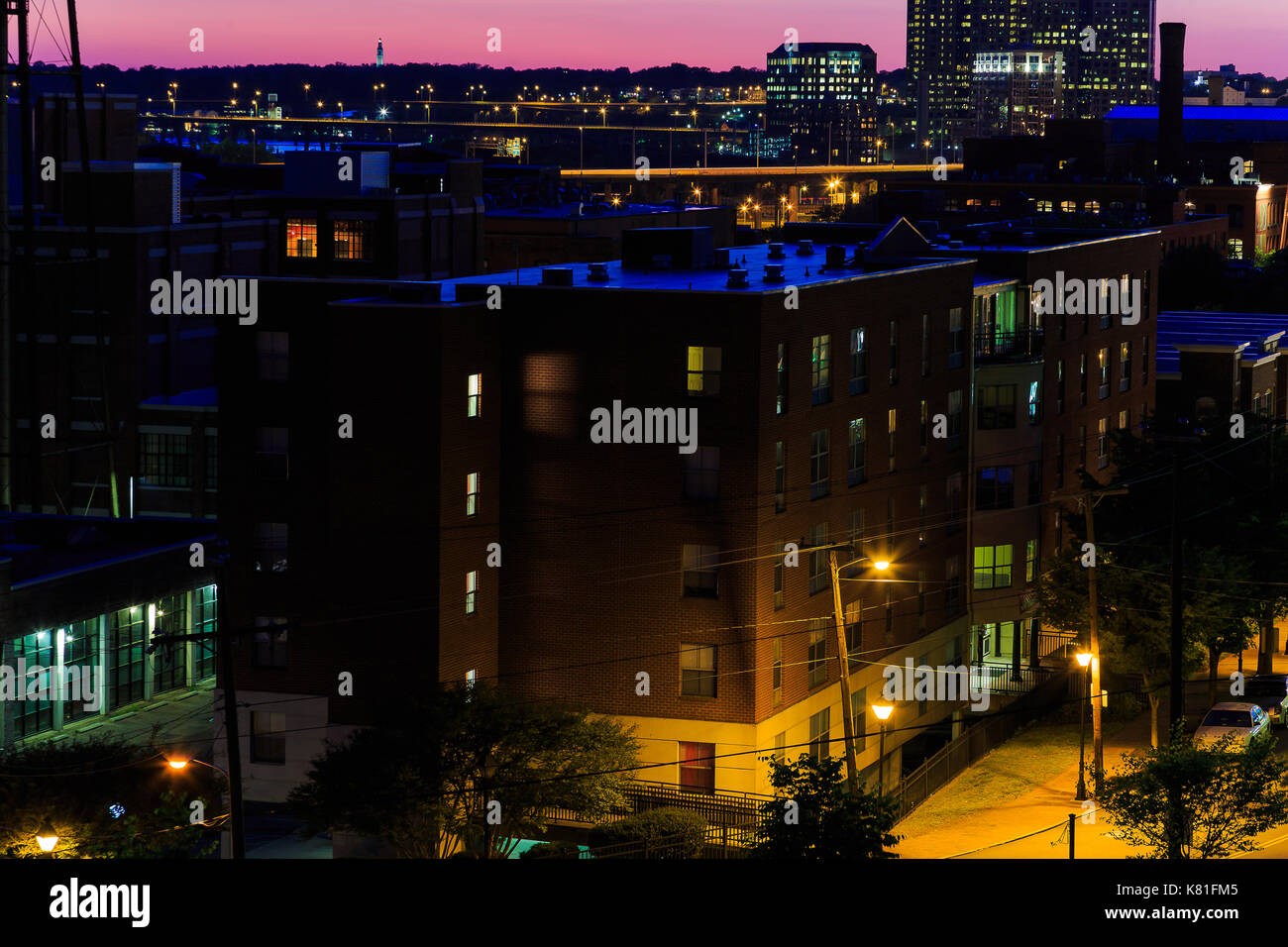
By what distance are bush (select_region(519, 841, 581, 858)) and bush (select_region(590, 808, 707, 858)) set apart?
0.65 m

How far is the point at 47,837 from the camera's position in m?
37.3

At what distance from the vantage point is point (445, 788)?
43.4 m

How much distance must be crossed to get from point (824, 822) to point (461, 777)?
986cm

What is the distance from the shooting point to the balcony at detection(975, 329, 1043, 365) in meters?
65.6

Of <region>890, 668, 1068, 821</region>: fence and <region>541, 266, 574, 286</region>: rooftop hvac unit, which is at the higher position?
<region>541, 266, 574, 286</region>: rooftop hvac unit

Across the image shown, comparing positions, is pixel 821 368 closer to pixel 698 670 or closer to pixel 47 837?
pixel 698 670

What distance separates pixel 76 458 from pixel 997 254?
3495cm

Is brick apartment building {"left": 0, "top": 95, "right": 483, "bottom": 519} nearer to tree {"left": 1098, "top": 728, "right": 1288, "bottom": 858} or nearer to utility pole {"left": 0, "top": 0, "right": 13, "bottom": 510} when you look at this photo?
utility pole {"left": 0, "top": 0, "right": 13, "bottom": 510}

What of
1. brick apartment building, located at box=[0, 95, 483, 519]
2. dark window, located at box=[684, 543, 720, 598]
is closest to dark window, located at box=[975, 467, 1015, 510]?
dark window, located at box=[684, 543, 720, 598]

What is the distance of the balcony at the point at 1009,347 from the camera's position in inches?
2584

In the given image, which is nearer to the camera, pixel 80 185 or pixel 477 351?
pixel 477 351

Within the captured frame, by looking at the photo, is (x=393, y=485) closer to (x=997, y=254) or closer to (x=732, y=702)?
(x=732, y=702)
